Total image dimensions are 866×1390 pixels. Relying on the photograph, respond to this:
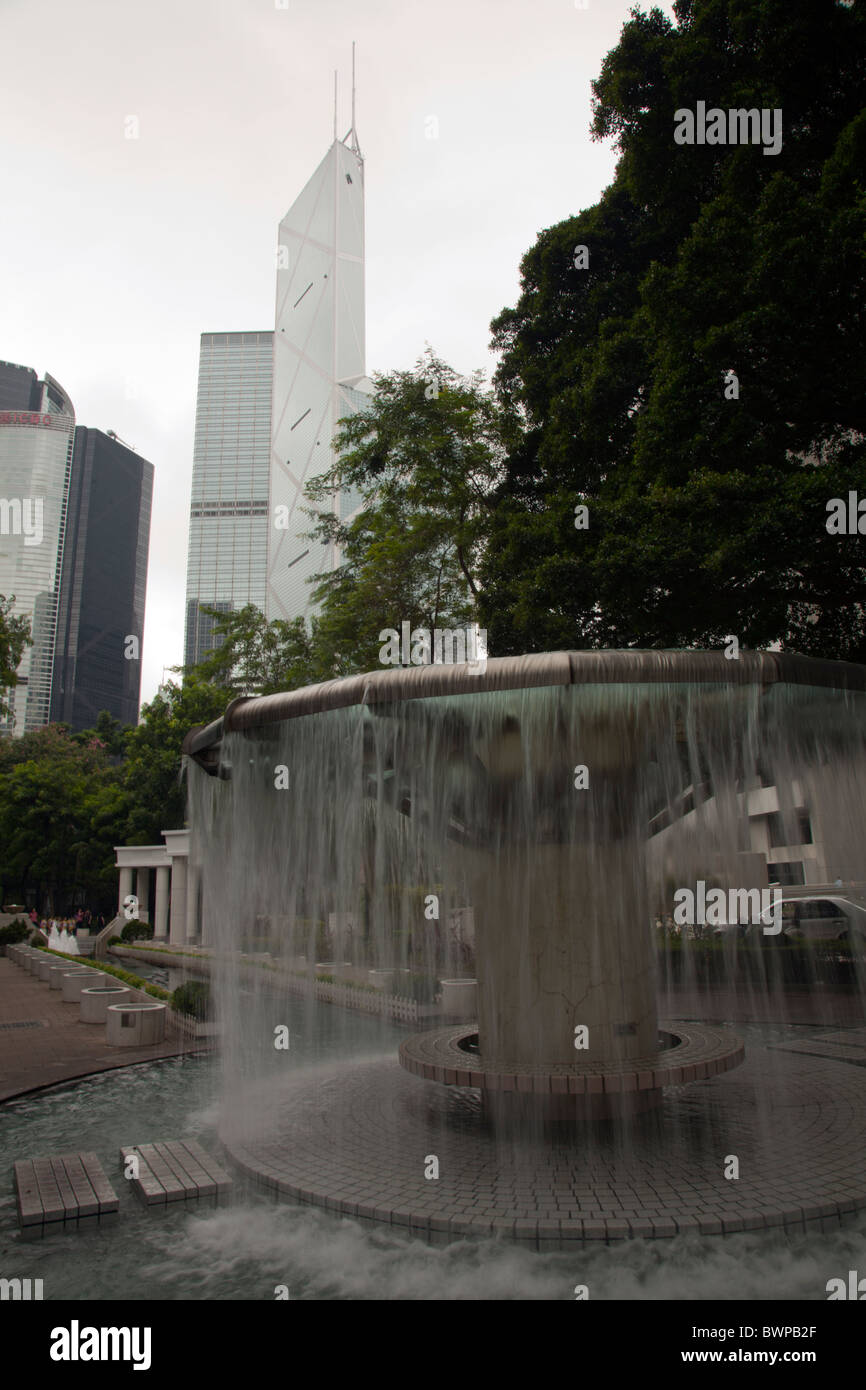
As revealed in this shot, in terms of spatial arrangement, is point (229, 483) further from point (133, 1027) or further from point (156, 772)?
point (133, 1027)

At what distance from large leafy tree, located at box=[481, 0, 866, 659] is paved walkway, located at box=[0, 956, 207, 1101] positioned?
8.55 meters

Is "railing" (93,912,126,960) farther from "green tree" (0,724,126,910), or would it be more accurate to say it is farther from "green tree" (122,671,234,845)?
"green tree" (0,724,126,910)

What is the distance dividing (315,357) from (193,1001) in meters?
65.7

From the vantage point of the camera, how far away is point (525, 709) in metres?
6.09

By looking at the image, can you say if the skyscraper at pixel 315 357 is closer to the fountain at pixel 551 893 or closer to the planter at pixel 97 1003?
the planter at pixel 97 1003

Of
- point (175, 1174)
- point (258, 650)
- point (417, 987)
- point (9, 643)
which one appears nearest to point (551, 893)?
point (175, 1174)

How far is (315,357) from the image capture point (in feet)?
229

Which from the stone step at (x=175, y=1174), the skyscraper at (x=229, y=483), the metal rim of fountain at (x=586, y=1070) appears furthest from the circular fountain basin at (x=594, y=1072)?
the skyscraper at (x=229, y=483)

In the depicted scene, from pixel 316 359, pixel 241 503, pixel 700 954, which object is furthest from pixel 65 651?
pixel 700 954

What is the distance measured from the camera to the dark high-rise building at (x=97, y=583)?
106m

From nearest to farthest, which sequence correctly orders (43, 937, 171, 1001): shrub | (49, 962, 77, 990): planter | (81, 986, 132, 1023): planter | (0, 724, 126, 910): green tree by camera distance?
1. (81, 986, 132, 1023): planter
2. (43, 937, 171, 1001): shrub
3. (49, 962, 77, 990): planter
4. (0, 724, 126, 910): green tree

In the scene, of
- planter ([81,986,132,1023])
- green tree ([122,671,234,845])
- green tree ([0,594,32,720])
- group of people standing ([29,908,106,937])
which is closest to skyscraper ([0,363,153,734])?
group of people standing ([29,908,106,937])

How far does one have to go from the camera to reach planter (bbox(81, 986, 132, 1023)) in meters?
14.8

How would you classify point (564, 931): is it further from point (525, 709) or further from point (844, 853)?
point (844, 853)
